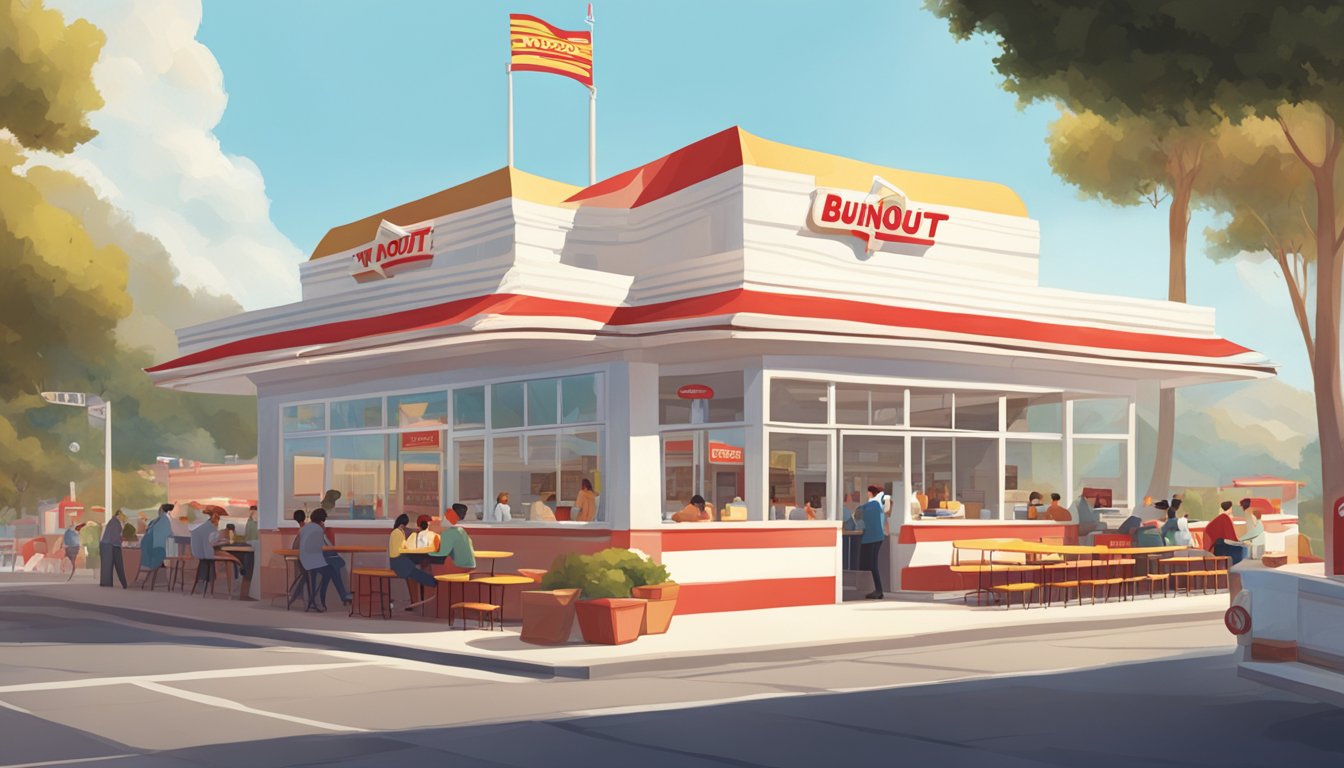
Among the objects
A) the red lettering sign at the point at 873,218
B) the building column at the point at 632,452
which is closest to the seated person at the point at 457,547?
the building column at the point at 632,452

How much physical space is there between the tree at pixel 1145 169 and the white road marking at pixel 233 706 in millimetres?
35988

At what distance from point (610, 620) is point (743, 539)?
204 inches

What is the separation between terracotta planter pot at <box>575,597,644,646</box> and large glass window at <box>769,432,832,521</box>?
25.1 feet

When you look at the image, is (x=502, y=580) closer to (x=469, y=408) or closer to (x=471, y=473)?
(x=471, y=473)

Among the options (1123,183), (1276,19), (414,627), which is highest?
(1123,183)

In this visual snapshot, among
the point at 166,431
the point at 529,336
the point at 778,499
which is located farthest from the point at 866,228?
the point at 166,431

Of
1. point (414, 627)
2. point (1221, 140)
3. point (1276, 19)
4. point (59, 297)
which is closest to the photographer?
point (1276, 19)

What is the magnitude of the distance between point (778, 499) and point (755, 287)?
5283mm

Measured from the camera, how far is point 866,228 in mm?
27000

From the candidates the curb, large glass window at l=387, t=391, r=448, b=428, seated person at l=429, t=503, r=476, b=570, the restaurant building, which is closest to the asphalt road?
the curb

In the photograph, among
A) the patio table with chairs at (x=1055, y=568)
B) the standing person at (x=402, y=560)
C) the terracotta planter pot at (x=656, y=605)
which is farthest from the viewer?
the patio table with chairs at (x=1055, y=568)

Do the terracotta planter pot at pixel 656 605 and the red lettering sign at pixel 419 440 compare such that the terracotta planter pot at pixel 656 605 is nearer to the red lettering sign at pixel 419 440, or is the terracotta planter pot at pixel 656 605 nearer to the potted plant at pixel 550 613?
the potted plant at pixel 550 613

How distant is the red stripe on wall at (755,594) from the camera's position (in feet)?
72.0

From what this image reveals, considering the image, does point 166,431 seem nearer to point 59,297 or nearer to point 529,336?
point 59,297
